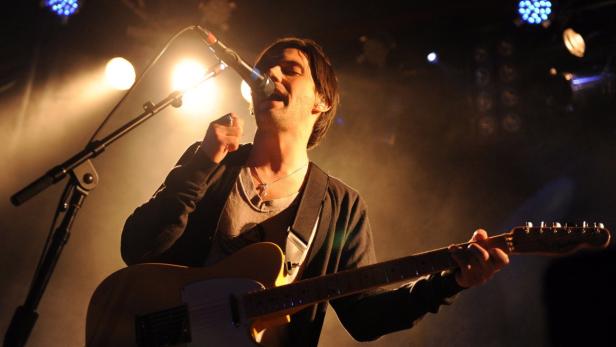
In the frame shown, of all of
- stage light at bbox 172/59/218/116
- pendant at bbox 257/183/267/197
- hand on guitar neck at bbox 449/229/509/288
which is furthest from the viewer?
stage light at bbox 172/59/218/116

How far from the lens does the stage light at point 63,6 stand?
4.63m

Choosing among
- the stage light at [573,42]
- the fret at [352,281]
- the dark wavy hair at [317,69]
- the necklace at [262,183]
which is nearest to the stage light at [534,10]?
the stage light at [573,42]

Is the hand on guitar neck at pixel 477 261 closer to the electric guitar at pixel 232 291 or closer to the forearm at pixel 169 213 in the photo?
the electric guitar at pixel 232 291

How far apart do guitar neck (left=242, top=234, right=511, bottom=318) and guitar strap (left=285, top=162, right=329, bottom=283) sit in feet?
0.87

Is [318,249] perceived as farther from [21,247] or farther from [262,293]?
[21,247]

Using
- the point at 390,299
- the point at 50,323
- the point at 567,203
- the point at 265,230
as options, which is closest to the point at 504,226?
the point at 567,203

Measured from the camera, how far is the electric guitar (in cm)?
221

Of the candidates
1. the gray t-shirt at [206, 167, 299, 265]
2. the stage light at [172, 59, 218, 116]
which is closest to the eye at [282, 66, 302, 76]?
the gray t-shirt at [206, 167, 299, 265]

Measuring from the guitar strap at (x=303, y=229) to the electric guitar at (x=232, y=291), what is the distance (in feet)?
0.89

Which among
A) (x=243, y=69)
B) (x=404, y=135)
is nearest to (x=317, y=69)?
(x=243, y=69)

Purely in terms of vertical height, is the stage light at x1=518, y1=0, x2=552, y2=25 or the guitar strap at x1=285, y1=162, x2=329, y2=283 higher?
the stage light at x1=518, y1=0, x2=552, y2=25

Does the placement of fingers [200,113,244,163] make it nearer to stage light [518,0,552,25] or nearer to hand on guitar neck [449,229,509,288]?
hand on guitar neck [449,229,509,288]

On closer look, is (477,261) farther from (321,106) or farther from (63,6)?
(63,6)

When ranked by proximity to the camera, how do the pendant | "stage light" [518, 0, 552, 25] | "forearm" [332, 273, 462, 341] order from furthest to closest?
1. "stage light" [518, 0, 552, 25]
2. the pendant
3. "forearm" [332, 273, 462, 341]
